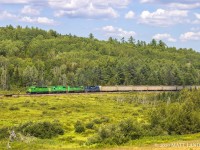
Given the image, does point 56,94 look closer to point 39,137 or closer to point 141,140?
point 39,137

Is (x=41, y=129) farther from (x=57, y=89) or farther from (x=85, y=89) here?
(x=85, y=89)

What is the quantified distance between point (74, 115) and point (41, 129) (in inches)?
1221

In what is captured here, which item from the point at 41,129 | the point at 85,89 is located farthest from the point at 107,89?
the point at 41,129

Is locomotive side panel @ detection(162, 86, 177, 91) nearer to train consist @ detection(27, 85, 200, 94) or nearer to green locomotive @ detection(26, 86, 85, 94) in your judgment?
train consist @ detection(27, 85, 200, 94)

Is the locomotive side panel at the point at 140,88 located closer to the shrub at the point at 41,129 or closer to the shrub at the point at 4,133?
the shrub at the point at 41,129

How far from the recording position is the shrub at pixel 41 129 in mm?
59062

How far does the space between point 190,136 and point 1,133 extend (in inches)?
→ 1052

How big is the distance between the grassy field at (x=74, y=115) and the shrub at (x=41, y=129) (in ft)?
4.00

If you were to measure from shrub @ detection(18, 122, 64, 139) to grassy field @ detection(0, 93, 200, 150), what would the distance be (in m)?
1.22

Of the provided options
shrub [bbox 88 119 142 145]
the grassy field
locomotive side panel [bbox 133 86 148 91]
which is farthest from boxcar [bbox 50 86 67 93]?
shrub [bbox 88 119 142 145]

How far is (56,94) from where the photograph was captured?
5408 inches

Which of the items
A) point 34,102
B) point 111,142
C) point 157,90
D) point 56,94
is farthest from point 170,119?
point 157,90

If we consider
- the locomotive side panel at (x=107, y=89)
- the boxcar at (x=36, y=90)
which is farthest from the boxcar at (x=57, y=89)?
the locomotive side panel at (x=107, y=89)

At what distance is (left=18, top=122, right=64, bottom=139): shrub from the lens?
194ft
